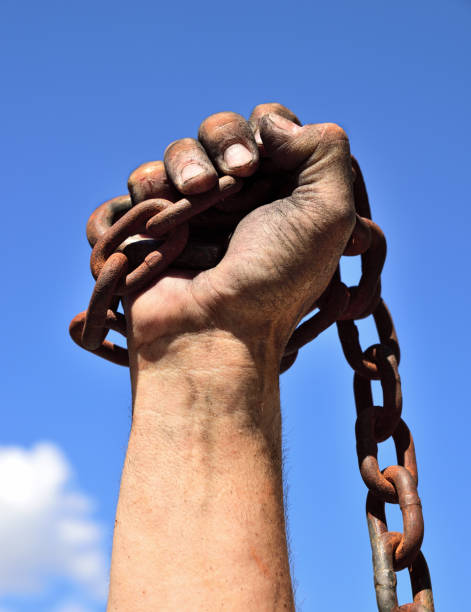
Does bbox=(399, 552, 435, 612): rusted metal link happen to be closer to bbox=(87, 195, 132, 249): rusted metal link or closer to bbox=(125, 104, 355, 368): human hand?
bbox=(125, 104, 355, 368): human hand

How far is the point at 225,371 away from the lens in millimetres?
2430

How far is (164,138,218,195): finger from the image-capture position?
→ 2512mm

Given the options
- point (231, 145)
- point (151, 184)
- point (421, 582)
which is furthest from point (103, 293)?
point (421, 582)

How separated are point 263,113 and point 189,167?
343mm

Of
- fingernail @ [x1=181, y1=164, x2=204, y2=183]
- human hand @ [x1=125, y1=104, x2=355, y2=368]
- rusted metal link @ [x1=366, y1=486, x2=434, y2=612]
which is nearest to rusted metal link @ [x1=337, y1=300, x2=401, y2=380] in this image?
human hand @ [x1=125, y1=104, x2=355, y2=368]

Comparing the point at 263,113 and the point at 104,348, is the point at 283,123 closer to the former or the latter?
the point at 263,113

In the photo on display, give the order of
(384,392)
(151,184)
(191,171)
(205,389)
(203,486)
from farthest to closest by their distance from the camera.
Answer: (384,392) < (151,184) < (191,171) < (205,389) < (203,486)

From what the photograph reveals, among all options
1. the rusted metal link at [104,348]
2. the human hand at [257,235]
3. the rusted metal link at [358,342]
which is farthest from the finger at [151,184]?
the rusted metal link at [358,342]

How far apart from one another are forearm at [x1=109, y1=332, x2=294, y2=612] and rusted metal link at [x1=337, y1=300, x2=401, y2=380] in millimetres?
446

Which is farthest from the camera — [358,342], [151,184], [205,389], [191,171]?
[358,342]

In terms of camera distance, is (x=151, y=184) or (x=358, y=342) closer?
(x=151, y=184)

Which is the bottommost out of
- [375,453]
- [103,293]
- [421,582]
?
[421,582]

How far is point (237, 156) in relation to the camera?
2576 millimetres

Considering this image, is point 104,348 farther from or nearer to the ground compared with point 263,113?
nearer to the ground
